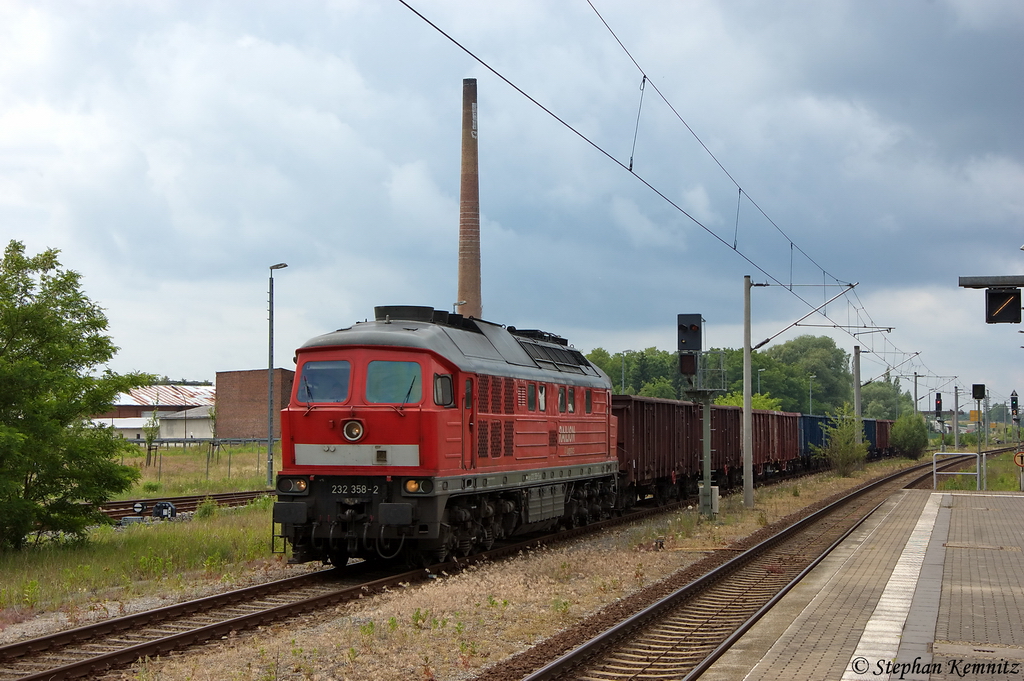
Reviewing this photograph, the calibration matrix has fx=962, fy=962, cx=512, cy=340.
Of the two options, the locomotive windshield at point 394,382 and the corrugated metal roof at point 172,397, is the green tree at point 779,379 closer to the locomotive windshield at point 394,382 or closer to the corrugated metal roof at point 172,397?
the corrugated metal roof at point 172,397

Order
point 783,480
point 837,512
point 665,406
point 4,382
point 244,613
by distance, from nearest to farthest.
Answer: point 244,613 → point 4,382 → point 837,512 → point 665,406 → point 783,480

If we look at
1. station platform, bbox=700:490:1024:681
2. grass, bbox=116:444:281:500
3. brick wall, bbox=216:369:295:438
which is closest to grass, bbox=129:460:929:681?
station platform, bbox=700:490:1024:681

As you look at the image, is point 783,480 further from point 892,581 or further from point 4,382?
point 4,382

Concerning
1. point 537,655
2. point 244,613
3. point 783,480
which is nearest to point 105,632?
point 244,613

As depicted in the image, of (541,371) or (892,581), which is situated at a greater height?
(541,371)

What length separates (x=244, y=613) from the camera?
11.8 meters

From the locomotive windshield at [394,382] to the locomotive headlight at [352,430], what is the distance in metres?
0.41

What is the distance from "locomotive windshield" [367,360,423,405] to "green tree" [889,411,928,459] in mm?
63974

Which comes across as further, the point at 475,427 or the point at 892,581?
the point at 475,427

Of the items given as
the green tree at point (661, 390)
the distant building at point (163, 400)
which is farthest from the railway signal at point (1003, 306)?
the green tree at point (661, 390)

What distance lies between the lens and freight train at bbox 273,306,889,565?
14.0 m

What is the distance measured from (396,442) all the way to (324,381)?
5.12 feet

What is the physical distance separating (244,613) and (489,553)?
227 inches

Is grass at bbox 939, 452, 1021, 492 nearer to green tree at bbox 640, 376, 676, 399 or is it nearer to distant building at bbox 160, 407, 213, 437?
green tree at bbox 640, 376, 676, 399
